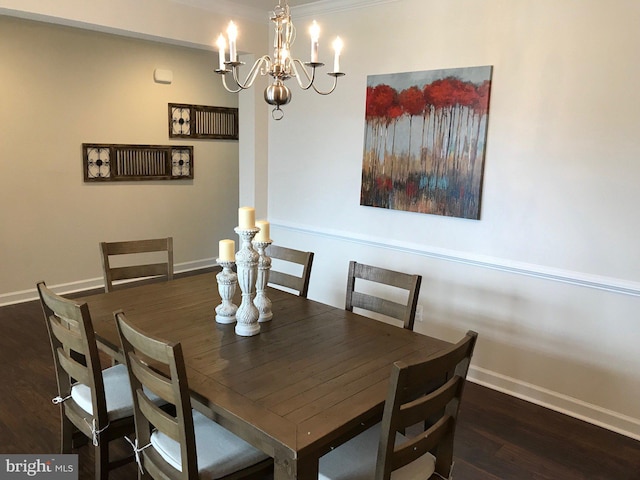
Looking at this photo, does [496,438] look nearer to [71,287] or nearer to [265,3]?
[265,3]

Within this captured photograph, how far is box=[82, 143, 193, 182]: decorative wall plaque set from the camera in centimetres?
494

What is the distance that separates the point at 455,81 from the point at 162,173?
3.48m

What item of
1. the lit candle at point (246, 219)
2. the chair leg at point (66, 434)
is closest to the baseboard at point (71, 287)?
the chair leg at point (66, 434)

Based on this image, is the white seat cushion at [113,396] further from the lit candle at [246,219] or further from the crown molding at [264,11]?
the crown molding at [264,11]

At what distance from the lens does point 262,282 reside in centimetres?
220

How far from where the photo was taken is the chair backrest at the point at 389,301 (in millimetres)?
2318

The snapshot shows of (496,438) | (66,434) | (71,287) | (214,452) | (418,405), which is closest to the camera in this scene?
(418,405)

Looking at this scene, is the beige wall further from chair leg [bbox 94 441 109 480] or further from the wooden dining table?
chair leg [bbox 94 441 109 480]

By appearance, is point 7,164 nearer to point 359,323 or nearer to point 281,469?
point 359,323

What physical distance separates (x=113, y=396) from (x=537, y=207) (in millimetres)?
2424

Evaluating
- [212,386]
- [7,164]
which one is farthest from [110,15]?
[212,386]

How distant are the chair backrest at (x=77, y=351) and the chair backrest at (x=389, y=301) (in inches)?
48.3

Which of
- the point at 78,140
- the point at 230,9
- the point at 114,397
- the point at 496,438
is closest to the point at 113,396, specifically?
the point at 114,397

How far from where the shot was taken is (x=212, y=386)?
166cm
